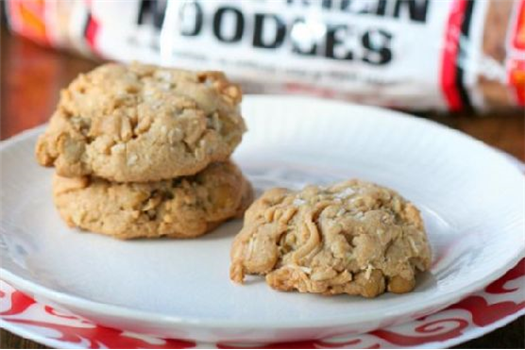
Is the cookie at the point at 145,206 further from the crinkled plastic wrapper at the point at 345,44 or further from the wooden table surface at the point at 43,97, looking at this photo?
the crinkled plastic wrapper at the point at 345,44

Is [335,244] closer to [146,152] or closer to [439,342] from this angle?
[439,342]

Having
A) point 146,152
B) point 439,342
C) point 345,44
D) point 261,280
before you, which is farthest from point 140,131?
point 345,44

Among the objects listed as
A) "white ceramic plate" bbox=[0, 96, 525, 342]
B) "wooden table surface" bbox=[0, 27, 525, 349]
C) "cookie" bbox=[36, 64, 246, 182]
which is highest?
"cookie" bbox=[36, 64, 246, 182]

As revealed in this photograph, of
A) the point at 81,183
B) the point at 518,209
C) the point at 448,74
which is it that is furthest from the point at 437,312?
the point at 448,74

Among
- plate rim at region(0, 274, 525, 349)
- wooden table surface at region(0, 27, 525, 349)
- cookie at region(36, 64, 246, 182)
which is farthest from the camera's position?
wooden table surface at region(0, 27, 525, 349)

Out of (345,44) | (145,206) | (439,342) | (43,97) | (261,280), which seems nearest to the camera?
(439,342)

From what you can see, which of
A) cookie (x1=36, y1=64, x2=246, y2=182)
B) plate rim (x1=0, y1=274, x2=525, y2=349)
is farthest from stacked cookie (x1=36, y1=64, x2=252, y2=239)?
plate rim (x1=0, y1=274, x2=525, y2=349)

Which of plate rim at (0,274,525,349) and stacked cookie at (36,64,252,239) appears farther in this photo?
stacked cookie at (36,64,252,239)

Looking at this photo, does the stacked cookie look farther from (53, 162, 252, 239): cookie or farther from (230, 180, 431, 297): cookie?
(230, 180, 431, 297): cookie
